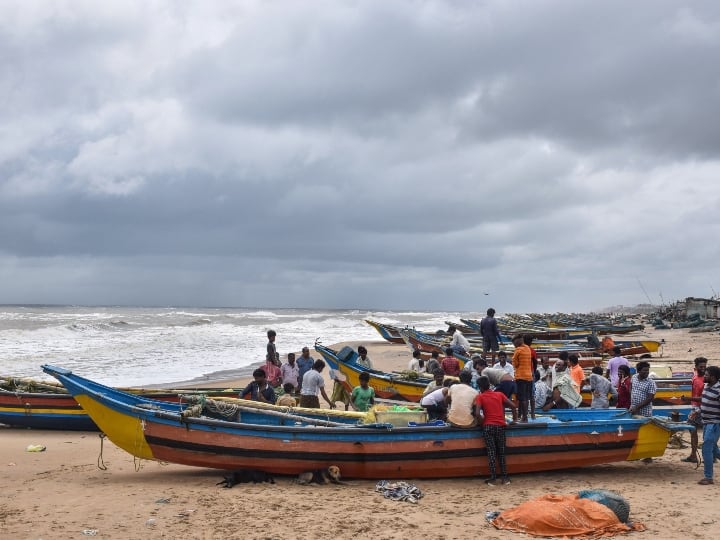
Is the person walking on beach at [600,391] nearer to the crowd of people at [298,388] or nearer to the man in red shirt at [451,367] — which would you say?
Result: the man in red shirt at [451,367]

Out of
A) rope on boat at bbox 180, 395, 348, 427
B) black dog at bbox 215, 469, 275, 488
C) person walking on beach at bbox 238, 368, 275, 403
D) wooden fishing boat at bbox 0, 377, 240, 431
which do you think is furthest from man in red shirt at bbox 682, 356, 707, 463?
wooden fishing boat at bbox 0, 377, 240, 431

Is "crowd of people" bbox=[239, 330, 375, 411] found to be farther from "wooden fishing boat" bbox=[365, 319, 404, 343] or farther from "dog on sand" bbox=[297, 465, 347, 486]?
"wooden fishing boat" bbox=[365, 319, 404, 343]

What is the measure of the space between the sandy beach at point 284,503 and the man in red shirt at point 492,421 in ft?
1.07

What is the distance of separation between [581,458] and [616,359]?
3.42 meters

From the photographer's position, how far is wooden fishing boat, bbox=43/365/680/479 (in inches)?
356

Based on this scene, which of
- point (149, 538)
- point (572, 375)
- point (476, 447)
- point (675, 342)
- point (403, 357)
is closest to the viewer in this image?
point (149, 538)

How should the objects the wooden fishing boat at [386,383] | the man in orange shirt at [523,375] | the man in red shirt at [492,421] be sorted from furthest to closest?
1. the wooden fishing boat at [386,383]
2. the man in orange shirt at [523,375]
3. the man in red shirt at [492,421]

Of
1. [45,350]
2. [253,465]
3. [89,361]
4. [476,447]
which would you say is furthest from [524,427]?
[45,350]

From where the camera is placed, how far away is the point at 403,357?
32844 millimetres

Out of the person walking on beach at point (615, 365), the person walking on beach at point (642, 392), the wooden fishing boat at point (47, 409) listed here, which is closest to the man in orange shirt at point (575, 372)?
the person walking on beach at point (615, 365)

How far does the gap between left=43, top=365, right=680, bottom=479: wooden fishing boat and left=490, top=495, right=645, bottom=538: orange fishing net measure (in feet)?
6.32

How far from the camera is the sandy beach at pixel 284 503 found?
23.8 ft

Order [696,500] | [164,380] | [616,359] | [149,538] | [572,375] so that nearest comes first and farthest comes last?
[149,538]
[696,500]
[616,359]
[572,375]
[164,380]

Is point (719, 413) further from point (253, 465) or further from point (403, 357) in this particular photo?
point (403, 357)
